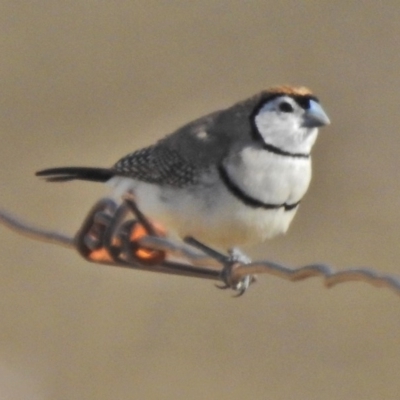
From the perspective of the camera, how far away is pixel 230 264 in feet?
10.7

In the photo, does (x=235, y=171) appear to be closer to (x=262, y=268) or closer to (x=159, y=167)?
(x=159, y=167)

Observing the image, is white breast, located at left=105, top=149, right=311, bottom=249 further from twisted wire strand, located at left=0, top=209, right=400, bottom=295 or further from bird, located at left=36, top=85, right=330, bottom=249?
twisted wire strand, located at left=0, top=209, right=400, bottom=295

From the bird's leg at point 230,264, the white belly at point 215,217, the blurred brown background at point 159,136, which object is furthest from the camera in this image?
the blurred brown background at point 159,136

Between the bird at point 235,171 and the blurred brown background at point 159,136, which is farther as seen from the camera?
the blurred brown background at point 159,136

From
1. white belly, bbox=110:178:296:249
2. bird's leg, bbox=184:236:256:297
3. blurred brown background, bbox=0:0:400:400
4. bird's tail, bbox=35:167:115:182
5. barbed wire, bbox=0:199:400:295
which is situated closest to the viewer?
barbed wire, bbox=0:199:400:295

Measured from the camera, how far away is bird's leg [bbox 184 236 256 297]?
3.14 m

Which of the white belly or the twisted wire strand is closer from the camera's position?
the twisted wire strand

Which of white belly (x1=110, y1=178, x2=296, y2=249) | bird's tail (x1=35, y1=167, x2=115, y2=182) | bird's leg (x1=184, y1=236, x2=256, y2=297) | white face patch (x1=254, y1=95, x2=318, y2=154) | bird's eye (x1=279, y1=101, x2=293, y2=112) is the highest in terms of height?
bird's eye (x1=279, y1=101, x2=293, y2=112)

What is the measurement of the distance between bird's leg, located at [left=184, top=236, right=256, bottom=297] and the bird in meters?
0.04

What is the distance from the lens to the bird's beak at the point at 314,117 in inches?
149

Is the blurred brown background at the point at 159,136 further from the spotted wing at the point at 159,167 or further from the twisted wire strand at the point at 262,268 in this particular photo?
the twisted wire strand at the point at 262,268

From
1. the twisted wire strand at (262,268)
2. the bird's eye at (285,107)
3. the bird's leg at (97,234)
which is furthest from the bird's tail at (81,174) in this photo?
the bird's leg at (97,234)

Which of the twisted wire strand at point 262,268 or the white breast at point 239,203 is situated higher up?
the white breast at point 239,203

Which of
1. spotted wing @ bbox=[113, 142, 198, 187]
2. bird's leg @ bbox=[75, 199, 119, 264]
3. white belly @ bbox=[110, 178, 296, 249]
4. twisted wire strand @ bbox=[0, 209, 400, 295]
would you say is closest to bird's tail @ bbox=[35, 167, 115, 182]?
spotted wing @ bbox=[113, 142, 198, 187]
